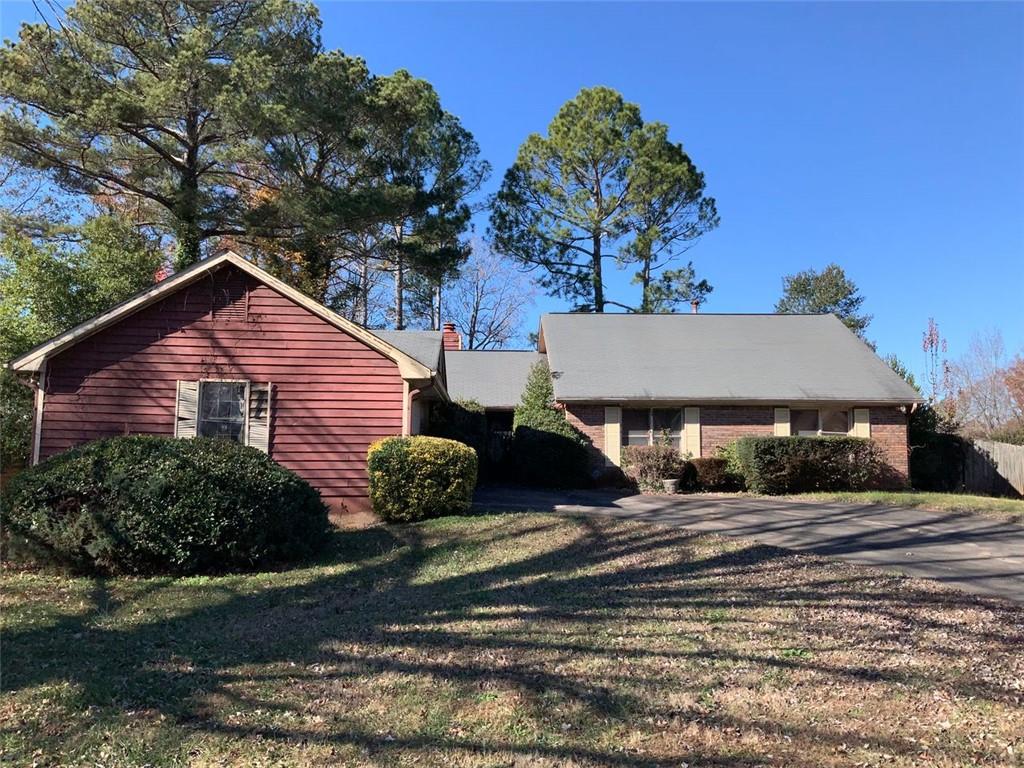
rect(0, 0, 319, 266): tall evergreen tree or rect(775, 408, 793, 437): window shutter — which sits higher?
rect(0, 0, 319, 266): tall evergreen tree

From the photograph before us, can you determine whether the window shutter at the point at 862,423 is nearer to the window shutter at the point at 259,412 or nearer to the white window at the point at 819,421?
the white window at the point at 819,421

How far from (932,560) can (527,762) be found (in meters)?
6.88

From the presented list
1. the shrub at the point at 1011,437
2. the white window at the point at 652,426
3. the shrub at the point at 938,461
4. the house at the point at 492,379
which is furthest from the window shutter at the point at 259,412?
the shrub at the point at 1011,437

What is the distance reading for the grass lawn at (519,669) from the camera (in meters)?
3.63

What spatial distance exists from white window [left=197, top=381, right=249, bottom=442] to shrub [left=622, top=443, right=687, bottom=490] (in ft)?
32.7

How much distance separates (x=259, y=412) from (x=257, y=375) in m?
0.65

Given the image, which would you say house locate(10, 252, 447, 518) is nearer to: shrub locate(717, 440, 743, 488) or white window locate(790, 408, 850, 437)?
shrub locate(717, 440, 743, 488)

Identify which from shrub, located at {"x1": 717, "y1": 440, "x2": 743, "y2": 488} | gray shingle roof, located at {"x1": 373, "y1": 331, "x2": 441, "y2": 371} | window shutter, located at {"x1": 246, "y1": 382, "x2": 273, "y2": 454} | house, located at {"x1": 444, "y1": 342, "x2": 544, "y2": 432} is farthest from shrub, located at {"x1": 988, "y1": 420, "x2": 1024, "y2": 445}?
window shutter, located at {"x1": 246, "y1": 382, "x2": 273, "y2": 454}

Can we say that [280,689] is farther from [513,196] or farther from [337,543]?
[513,196]

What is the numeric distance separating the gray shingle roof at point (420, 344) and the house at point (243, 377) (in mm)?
4682

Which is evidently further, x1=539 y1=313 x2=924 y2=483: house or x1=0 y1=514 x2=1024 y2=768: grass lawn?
x1=539 y1=313 x2=924 y2=483: house

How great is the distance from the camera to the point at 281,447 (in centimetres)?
1245

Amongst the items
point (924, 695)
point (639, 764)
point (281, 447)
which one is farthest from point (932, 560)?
point (281, 447)

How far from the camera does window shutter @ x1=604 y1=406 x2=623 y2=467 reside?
18891 mm
